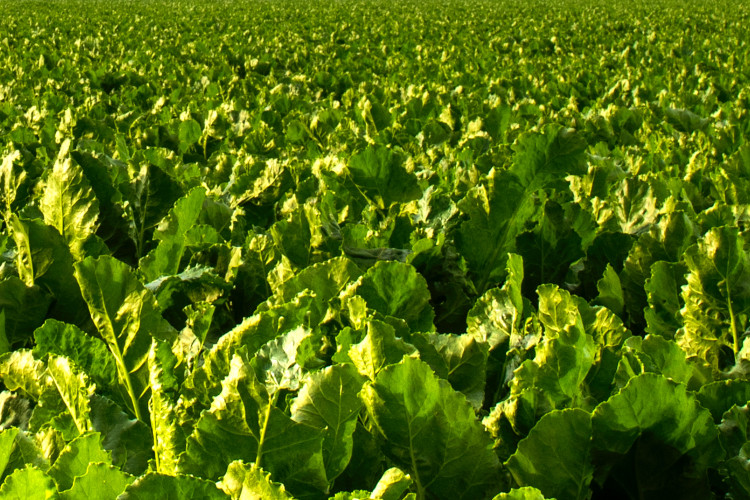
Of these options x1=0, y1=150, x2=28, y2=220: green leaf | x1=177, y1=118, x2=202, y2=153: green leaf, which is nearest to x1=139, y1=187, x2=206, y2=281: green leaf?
x1=0, y1=150, x2=28, y2=220: green leaf

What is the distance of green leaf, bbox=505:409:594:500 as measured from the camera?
3.23 feet

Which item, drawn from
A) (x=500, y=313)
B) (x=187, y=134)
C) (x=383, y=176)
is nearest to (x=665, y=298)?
(x=500, y=313)

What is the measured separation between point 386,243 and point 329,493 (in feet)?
3.24

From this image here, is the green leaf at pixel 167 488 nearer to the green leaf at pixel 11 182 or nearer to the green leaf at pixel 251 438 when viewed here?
the green leaf at pixel 251 438

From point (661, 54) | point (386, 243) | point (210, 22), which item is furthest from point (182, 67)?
point (210, 22)

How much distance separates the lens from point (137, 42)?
12102 mm

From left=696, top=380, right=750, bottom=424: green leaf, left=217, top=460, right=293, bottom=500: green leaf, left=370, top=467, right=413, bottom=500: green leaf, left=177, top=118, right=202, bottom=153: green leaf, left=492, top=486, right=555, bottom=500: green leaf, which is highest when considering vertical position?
left=492, top=486, right=555, bottom=500: green leaf

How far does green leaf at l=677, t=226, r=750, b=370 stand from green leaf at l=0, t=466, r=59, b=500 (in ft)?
3.62

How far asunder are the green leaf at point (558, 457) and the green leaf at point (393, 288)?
0.47m

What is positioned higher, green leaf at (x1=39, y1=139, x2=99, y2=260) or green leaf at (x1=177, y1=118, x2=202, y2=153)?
green leaf at (x1=39, y1=139, x2=99, y2=260)

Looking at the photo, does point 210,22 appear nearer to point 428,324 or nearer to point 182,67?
point 182,67

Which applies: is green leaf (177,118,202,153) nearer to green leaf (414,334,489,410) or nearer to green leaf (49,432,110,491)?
green leaf (414,334,489,410)

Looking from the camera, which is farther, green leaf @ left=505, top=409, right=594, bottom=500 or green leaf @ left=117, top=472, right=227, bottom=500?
green leaf @ left=505, top=409, right=594, bottom=500

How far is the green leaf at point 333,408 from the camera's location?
40.1 inches
